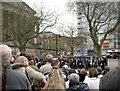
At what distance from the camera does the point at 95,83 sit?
314 centimetres

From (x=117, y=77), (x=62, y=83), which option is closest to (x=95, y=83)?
(x=62, y=83)

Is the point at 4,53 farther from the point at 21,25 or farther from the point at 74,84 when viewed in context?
the point at 21,25

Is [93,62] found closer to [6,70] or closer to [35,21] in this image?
[35,21]

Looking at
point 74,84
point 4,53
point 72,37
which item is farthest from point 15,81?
point 72,37

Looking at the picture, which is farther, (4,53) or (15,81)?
(4,53)

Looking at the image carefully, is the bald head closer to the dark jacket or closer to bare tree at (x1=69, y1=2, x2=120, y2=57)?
the dark jacket

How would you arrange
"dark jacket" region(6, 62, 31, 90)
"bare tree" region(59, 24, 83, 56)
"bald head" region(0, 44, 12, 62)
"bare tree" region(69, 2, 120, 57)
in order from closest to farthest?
"dark jacket" region(6, 62, 31, 90) < "bald head" region(0, 44, 12, 62) < "bare tree" region(69, 2, 120, 57) < "bare tree" region(59, 24, 83, 56)

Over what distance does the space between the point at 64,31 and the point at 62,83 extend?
32.0m

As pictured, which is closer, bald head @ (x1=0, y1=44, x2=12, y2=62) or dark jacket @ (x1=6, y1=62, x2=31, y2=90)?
dark jacket @ (x1=6, y1=62, x2=31, y2=90)

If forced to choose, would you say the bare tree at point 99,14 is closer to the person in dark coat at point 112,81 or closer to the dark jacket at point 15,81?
the person in dark coat at point 112,81

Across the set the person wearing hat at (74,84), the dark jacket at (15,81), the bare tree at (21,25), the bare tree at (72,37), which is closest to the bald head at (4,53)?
the dark jacket at (15,81)

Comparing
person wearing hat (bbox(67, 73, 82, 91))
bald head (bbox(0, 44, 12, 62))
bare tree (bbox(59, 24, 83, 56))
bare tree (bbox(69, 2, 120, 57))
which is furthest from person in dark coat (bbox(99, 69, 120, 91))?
bare tree (bbox(59, 24, 83, 56))

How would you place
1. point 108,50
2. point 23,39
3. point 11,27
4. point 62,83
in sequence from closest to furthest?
point 62,83 → point 11,27 → point 23,39 → point 108,50

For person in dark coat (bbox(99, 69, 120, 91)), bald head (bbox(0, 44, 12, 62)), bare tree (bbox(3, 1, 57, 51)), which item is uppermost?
bare tree (bbox(3, 1, 57, 51))
